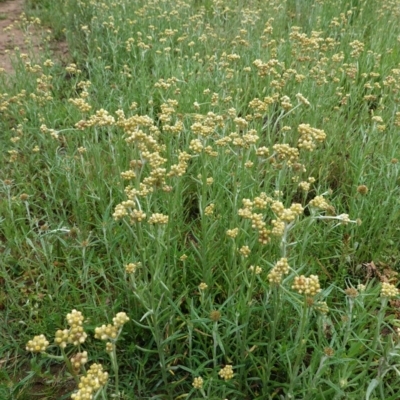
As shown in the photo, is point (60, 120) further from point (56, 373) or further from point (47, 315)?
point (56, 373)

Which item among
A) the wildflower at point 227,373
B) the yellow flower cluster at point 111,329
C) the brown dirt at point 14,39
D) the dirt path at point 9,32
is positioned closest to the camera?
the yellow flower cluster at point 111,329

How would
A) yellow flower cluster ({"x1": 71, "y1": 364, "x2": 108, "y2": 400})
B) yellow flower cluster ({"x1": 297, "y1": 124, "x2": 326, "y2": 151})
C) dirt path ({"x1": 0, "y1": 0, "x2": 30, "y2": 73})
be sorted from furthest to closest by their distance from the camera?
dirt path ({"x1": 0, "y1": 0, "x2": 30, "y2": 73}) < yellow flower cluster ({"x1": 297, "y1": 124, "x2": 326, "y2": 151}) < yellow flower cluster ({"x1": 71, "y1": 364, "x2": 108, "y2": 400})

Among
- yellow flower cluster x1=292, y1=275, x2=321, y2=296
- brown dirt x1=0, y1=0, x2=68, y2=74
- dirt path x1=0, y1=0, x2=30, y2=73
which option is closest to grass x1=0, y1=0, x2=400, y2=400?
yellow flower cluster x1=292, y1=275, x2=321, y2=296

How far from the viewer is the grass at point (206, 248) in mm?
1726

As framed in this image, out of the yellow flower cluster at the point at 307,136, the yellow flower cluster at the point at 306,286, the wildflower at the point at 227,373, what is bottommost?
the wildflower at the point at 227,373

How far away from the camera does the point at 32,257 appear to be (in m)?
2.68

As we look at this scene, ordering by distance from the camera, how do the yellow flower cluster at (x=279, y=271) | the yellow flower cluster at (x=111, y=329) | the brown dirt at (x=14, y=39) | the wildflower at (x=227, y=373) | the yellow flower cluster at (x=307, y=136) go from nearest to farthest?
the yellow flower cluster at (x=111, y=329), the yellow flower cluster at (x=279, y=271), the wildflower at (x=227, y=373), the yellow flower cluster at (x=307, y=136), the brown dirt at (x=14, y=39)

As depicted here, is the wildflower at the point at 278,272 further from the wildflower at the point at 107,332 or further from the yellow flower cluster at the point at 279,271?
the wildflower at the point at 107,332

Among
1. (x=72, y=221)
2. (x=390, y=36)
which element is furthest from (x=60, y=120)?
(x=390, y=36)

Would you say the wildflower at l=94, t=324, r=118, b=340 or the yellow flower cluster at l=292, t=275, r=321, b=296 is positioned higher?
the yellow flower cluster at l=292, t=275, r=321, b=296

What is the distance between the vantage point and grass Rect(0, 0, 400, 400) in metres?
1.73

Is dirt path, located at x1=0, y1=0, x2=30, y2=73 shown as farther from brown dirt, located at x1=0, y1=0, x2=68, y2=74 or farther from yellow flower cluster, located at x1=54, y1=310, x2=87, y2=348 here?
yellow flower cluster, located at x1=54, y1=310, x2=87, y2=348

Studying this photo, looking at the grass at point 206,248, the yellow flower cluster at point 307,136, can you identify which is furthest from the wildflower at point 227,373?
the yellow flower cluster at point 307,136

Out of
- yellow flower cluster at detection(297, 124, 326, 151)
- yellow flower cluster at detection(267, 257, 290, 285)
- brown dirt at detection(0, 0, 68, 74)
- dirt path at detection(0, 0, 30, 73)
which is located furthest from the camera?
dirt path at detection(0, 0, 30, 73)
